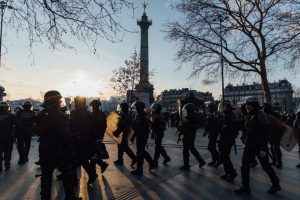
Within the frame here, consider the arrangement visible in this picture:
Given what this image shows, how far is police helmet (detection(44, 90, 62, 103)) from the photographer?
6199mm

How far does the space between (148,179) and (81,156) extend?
167 centimetres

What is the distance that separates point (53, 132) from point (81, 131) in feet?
5.83

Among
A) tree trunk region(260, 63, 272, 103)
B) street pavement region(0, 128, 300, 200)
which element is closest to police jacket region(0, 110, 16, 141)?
street pavement region(0, 128, 300, 200)

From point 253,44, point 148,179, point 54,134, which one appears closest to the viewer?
point 54,134

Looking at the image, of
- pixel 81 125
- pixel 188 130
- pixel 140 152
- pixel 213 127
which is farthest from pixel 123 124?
pixel 81 125

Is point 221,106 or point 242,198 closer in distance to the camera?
Result: point 242,198

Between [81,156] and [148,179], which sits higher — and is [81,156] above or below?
above

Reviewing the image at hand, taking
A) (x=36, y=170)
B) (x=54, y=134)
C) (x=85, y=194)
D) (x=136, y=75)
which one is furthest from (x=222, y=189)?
(x=136, y=75)

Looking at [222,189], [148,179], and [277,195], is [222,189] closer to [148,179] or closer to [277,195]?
[277,195]

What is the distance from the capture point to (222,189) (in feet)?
25.4

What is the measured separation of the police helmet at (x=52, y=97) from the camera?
620cm

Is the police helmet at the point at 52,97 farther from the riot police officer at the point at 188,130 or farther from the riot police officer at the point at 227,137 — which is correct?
the riot police officer at the point at 188,130

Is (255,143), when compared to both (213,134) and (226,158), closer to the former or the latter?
(226,158)

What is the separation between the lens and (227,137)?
885 centimetres
